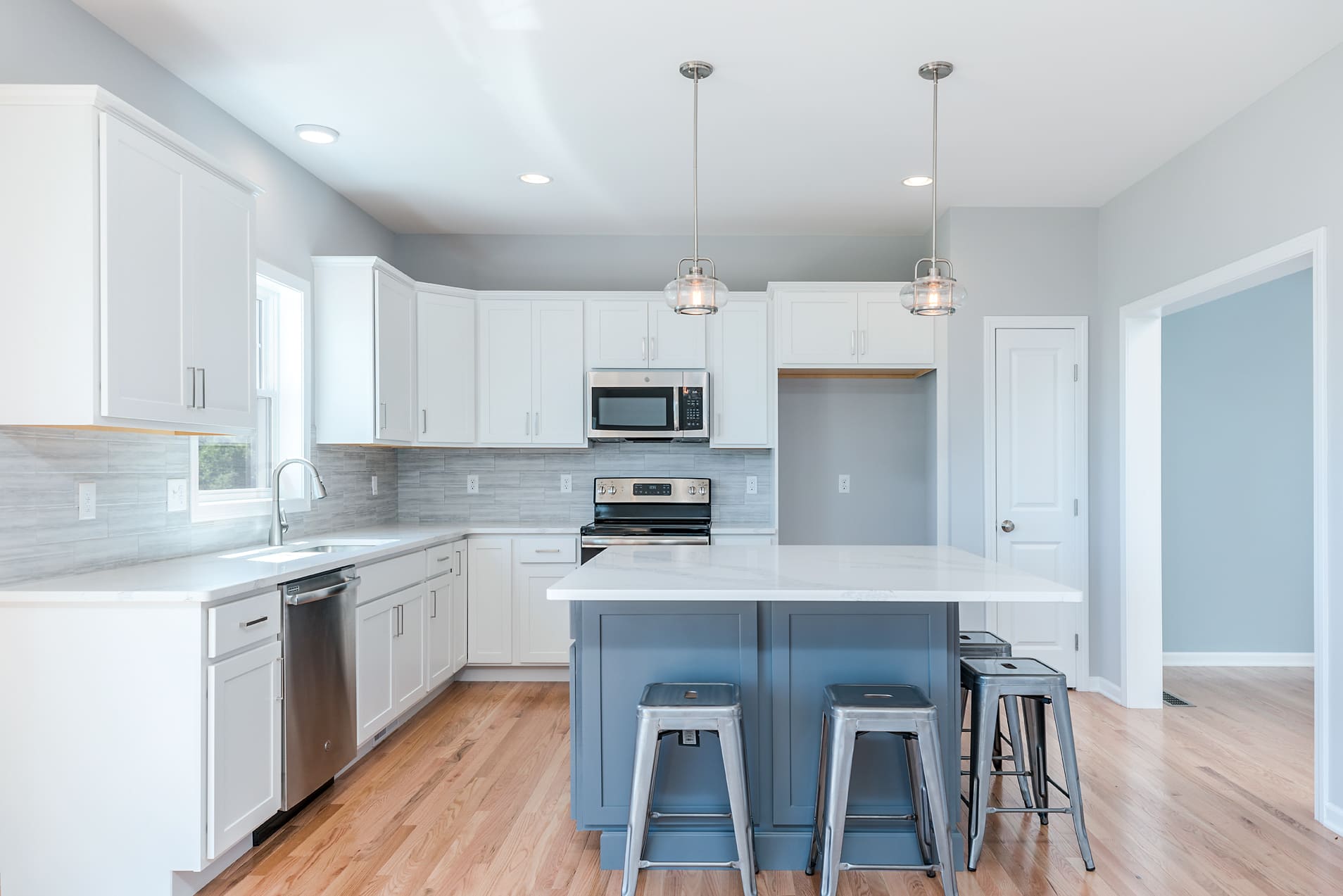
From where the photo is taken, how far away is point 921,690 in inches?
95.5

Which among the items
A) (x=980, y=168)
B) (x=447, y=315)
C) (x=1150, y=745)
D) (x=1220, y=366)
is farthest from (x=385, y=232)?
(x=1220, y=366)

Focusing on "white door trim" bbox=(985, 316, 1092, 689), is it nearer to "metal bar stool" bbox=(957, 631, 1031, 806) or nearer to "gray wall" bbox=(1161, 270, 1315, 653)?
"gray wall" bbox=(1161, 270, 1315, 653)

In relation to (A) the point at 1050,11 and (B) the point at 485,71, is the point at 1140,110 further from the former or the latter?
(B) the point at 485,71

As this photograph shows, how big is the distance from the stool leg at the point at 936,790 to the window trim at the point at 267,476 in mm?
2628

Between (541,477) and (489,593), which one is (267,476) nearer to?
(489,593)

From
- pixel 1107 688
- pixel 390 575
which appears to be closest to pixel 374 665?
pixel 390 575

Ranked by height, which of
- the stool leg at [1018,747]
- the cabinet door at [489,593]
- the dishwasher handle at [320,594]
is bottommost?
the stool leg at [1018,747]

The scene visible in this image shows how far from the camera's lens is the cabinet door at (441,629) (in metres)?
3.94

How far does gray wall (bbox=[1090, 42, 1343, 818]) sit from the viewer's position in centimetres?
270

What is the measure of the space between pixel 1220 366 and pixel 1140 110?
2336 mm

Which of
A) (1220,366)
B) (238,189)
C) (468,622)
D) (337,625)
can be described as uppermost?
Answer: (238,189)

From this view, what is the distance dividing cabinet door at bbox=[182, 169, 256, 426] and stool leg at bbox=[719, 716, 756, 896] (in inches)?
74.3

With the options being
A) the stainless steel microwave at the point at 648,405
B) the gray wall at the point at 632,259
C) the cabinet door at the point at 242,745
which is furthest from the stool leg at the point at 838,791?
the gray wall at the point at 632,259

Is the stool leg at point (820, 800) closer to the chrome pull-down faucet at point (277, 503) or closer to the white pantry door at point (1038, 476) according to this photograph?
the chrome pull-down faucet at point (277, 503)
